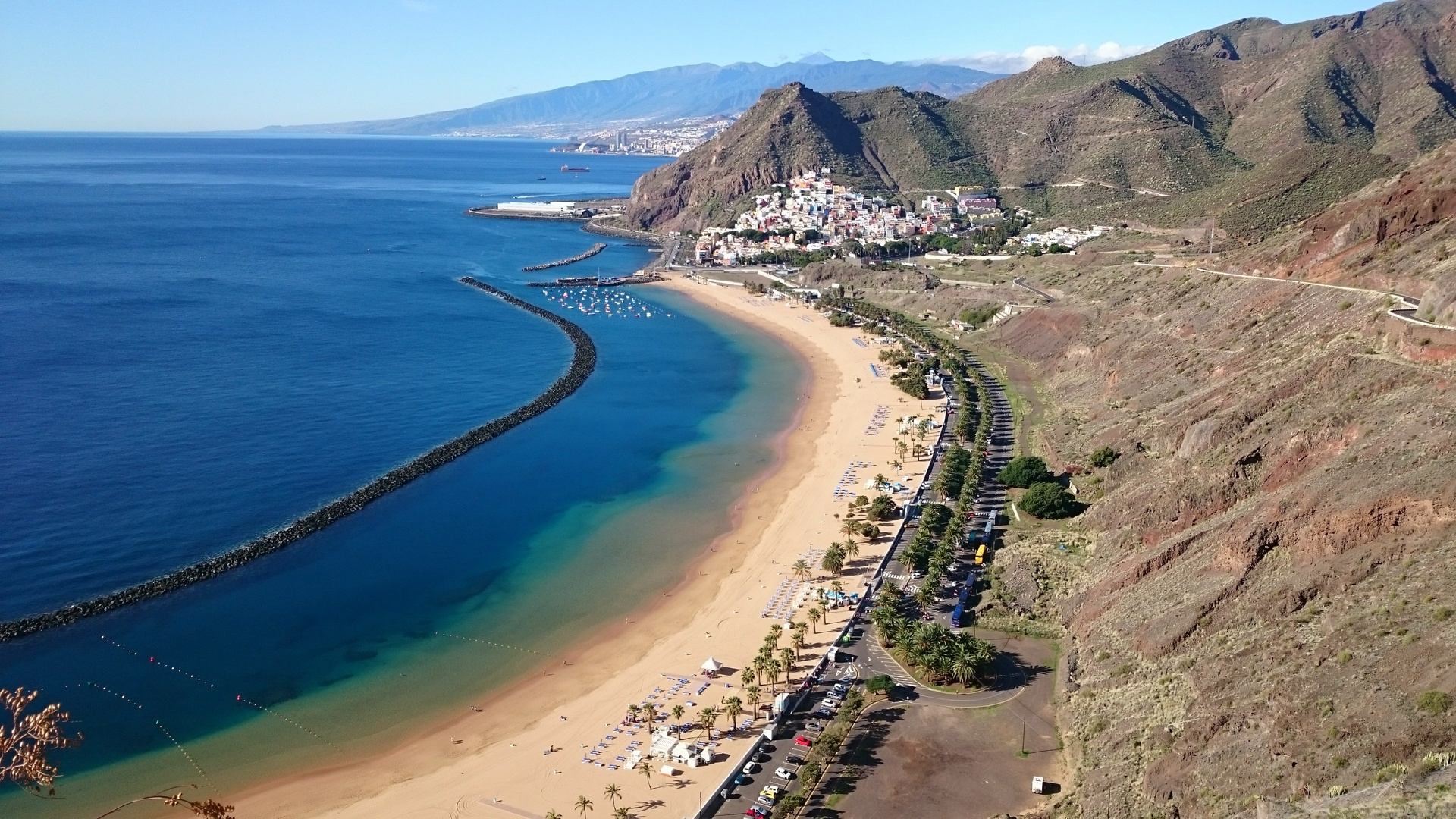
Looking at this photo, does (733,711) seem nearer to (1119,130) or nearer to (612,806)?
(612,806)

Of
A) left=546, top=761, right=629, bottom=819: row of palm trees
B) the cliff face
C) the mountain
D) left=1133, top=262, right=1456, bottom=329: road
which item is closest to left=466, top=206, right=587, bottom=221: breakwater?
the mountain

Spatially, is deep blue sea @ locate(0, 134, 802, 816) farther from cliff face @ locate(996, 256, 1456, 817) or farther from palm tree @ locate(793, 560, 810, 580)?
cliff face @ locate(996, 256, 1456, 817)

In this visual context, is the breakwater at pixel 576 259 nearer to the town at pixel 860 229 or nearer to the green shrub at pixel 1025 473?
the town at pixel 860 229

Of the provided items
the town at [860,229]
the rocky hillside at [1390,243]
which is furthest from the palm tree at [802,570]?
the town at [860,229]

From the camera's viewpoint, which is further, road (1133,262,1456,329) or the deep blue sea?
road (1133,262,1456,329)

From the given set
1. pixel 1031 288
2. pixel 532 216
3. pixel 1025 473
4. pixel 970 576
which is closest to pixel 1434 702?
pixel 970 576
